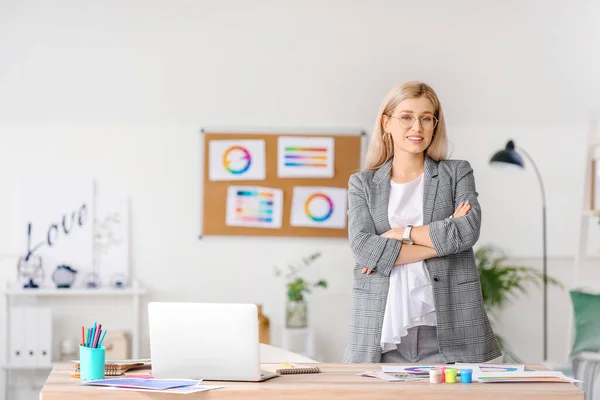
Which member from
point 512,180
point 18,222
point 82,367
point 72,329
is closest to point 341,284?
point 512,180

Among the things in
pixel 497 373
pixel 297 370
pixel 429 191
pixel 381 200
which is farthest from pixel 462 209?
pixel 297 370

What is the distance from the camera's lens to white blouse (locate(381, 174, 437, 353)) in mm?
2475

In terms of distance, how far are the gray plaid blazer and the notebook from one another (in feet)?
2.10

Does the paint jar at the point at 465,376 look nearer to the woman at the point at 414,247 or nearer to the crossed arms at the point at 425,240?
the woman at the point at 414,247

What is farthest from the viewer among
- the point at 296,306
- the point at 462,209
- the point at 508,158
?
the point at 296,306

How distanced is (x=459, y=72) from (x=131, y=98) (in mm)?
1847

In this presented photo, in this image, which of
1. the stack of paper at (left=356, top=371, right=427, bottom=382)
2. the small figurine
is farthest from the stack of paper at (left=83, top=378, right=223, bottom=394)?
the small figurine

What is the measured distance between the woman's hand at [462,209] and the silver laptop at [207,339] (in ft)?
2.91

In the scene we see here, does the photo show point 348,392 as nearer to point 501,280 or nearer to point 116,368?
point 116,368

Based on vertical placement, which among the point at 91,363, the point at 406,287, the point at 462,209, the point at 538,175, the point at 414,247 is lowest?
the point at 91,363

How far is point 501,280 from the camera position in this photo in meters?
4.79

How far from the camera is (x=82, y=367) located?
2.09 m

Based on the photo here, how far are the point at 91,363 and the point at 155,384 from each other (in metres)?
0.21

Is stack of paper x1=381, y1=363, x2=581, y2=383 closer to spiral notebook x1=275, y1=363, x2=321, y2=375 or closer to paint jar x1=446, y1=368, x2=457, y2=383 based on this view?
paint jar x1=446, y1=368, x2=457, y2=383
